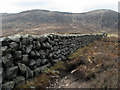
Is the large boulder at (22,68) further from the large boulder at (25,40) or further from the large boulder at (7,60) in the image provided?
the large boulder at (25,40)

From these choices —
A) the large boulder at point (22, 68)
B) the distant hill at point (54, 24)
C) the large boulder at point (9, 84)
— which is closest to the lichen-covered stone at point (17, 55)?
the large boulder at point (22, 68)

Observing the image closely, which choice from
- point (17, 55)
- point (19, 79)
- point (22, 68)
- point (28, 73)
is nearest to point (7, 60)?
point (17, 55)

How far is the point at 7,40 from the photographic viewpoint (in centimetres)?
372

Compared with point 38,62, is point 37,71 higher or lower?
lower

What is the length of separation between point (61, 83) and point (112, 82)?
89.4 inches

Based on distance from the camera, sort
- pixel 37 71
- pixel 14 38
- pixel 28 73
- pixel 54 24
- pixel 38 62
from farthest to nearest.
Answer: pixel 54 24 → pixel 38 62 → pixel 37 71 → pixel 28 73 → pixel 14 38

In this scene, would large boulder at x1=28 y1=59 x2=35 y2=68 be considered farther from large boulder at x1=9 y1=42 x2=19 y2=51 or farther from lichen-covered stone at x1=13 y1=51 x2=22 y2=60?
large boulder at x1=9 y1=42 x2=19 y2=51

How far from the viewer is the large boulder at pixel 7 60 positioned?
3.45m

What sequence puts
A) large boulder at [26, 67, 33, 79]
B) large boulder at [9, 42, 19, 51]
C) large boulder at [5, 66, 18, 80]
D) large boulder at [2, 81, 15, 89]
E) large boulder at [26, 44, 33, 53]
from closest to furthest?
large boulder at [2, 81, 15, 89], large boulder at [5, 66, 18, 80], large boulder at [9, 42, 19, 51], large boulder at [26, 67, 33, 79], large boulder at [26, 44, 33, 53]

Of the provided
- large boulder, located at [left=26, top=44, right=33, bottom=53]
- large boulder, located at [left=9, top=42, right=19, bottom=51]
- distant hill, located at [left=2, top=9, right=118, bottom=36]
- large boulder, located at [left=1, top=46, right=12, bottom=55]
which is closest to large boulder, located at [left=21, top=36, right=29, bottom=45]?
large boulder, located at [left=26, top=44, right=33, bottom=53]

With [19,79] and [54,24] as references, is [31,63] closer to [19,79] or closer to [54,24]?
[19,79]

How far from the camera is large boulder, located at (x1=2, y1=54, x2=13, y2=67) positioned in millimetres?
3448

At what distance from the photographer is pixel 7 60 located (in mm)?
3527

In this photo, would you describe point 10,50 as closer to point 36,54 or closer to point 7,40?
point 7,40
